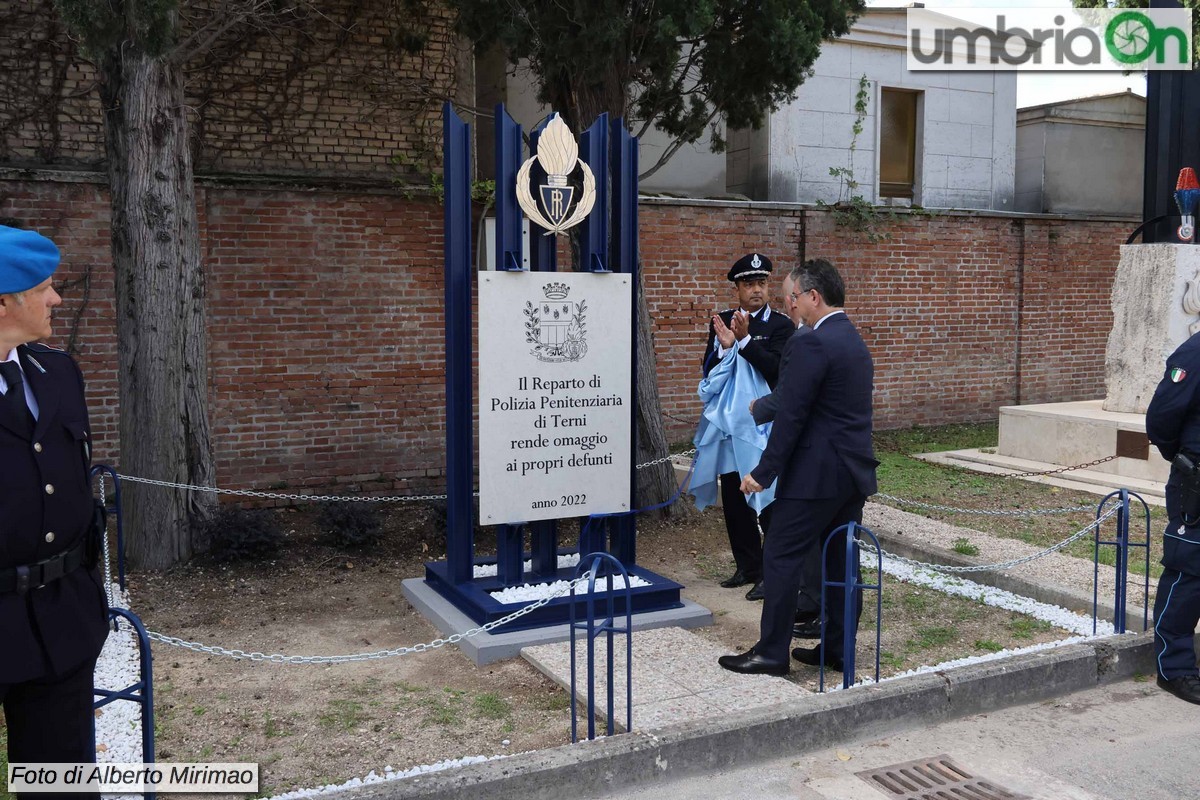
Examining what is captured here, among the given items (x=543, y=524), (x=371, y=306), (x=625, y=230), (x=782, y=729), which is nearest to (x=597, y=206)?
(x=625, y=230)

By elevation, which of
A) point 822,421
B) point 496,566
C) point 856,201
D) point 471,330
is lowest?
point 496,566

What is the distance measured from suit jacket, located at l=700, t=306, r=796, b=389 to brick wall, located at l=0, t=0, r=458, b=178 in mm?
4787

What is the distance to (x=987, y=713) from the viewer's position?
14.6 feet

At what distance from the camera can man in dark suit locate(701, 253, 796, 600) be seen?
5.67 m

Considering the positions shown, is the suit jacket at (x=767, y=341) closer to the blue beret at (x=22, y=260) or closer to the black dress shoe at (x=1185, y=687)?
the black dress shoe at (x=1185, y=687)

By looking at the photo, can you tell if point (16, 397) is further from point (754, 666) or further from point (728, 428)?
point (728, 428)

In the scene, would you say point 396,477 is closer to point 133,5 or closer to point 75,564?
point 133,5

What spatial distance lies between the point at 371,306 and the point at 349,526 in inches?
108

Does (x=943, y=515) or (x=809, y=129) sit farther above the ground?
(x=809, y=129)

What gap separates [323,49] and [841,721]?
7.54m

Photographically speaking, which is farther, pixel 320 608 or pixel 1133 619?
pixel 320 608

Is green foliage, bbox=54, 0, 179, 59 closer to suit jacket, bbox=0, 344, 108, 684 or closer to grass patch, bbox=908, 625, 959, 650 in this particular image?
suit jacket, bbox=0, 344, 108, 684

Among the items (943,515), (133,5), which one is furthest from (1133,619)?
(133,5)

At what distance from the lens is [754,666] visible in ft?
15.1
